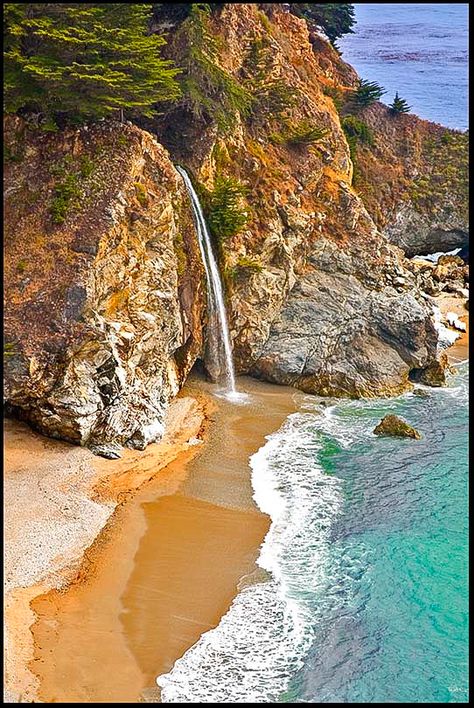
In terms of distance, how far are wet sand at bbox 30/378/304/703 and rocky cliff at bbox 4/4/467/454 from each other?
2902 mm

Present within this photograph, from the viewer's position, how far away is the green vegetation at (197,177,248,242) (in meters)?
25.0

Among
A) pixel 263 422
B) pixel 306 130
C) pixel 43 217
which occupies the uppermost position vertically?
pixel 306 130

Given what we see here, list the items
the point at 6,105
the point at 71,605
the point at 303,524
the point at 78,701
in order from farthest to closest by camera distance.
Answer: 1. the point at 6,105
2. the point at 303,524
3. the point at 71,605
4. the point at 78,701

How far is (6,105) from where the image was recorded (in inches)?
792

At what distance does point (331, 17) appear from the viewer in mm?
45375

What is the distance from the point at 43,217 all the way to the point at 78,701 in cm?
1433

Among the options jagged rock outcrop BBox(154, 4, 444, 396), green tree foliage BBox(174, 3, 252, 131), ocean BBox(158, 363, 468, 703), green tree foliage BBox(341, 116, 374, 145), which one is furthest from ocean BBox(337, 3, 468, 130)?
ocean BBox(158, 363, 468, 703)

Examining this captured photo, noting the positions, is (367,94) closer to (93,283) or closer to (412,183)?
(412,183)

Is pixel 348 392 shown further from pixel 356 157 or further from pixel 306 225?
pixel 356 157

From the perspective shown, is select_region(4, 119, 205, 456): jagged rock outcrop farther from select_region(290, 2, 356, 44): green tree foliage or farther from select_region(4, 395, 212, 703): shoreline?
select_region(290, 2, 356, 44): green tree foliage

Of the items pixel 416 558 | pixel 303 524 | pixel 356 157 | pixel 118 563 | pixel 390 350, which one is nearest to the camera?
pixel 118 563

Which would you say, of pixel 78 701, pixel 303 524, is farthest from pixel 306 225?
pixel 78 701

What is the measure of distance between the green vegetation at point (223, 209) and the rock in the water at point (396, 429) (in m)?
9.50

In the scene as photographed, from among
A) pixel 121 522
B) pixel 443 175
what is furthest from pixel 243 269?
pixel 443 175
